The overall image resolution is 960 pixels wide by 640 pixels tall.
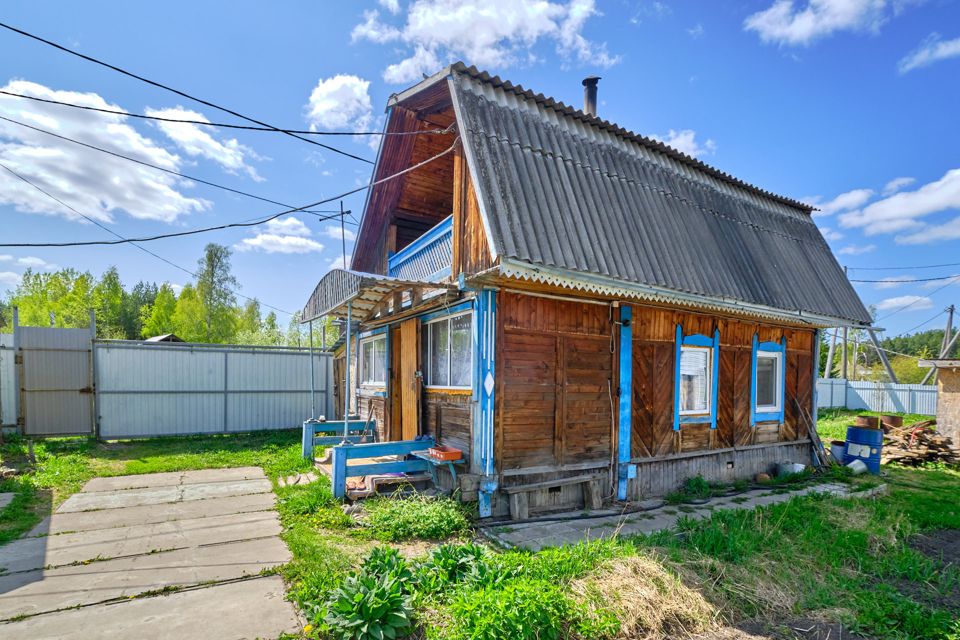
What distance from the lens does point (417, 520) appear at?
5.42 meters

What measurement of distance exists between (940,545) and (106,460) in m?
13.1

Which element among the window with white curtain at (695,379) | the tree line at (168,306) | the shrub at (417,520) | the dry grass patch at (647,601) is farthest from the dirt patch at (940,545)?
the tree line at (168,306)

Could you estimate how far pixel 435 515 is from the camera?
215 inches

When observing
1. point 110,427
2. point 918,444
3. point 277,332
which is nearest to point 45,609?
point 110,427

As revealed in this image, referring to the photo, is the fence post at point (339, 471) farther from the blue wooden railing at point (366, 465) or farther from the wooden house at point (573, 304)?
the wooden house at point (573, 304)

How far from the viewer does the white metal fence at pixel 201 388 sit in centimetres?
1132

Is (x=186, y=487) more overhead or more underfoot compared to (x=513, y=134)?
more underfoot

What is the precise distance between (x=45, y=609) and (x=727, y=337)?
9.41m

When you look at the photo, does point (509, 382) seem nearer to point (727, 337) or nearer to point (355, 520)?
point (355, 520)

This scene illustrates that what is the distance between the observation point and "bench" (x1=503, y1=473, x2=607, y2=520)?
5.94 meters

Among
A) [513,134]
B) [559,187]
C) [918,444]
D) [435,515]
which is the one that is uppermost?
[513,134]

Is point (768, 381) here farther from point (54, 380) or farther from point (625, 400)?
point (54, 380)

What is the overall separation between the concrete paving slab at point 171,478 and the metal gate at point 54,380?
4341mm

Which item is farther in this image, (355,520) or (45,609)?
(355,520)
